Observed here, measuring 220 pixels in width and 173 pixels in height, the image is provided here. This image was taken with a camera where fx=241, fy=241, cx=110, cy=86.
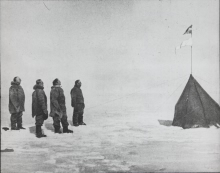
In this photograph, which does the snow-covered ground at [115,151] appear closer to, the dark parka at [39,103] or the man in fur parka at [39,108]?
the man in fur parka at [39,108]

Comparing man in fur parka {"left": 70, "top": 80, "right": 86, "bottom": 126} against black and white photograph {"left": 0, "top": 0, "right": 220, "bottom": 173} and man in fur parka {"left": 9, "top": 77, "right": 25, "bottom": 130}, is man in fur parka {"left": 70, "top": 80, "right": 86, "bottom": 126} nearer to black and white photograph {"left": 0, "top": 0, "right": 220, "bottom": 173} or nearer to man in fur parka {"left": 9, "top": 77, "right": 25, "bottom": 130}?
black and white photograph {"left": 0, "top": 0, "right": 220, "bottom": 173}

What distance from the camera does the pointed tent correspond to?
655 centimetres

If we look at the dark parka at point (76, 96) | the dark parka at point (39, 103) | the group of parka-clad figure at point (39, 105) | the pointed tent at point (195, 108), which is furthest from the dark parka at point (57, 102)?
the pointed tent at point (195, 108)

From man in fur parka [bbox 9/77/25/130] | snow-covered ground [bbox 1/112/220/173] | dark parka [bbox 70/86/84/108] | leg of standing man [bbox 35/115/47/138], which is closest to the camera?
snow-covered ground [bbox 1/112/220/173]

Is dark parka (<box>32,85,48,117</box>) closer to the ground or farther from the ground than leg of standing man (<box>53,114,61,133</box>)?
farther from the ground

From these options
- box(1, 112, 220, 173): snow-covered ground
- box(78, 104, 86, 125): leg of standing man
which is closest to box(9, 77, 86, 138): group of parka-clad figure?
box(1, 112, 220, 173): snow-covered ground

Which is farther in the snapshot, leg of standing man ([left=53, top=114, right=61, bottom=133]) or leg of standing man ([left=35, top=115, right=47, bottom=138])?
leg of standing man ([left=53, top=114, right=61, bottom=133])

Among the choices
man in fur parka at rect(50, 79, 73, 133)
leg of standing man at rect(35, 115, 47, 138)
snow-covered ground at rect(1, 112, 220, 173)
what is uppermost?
man in fur parka at rect(50, 79, 73, 133)

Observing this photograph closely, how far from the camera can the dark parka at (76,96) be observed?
7.32 metres

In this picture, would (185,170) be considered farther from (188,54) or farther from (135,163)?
(188,54)

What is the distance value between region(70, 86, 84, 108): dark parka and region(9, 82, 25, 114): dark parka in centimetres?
153

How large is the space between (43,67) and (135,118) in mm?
3239

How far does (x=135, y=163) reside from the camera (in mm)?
5172

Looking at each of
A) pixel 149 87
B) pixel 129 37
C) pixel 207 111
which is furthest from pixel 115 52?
pixel 207 111
